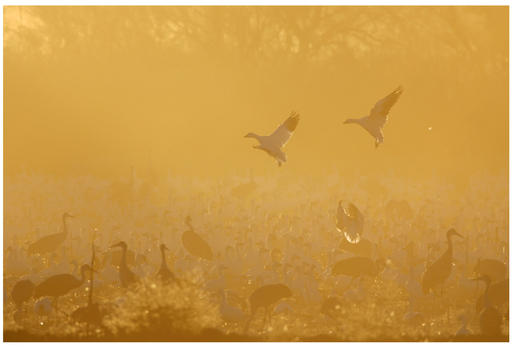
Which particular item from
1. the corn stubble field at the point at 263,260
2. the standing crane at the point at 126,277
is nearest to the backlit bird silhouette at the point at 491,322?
the corn stubble field at the point at 263,260

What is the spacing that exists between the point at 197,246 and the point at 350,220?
2337 millimetres

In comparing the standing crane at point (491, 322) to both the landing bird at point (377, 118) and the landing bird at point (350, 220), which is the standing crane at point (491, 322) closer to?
the landing bird at point (350, 220)

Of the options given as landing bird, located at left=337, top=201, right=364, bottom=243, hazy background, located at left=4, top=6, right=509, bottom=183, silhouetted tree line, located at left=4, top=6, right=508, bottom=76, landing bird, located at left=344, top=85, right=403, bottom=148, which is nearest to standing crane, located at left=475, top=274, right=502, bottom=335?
landing bird, located at left=337, top=201, right=364, bottom=243

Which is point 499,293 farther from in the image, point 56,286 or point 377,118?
point 56,286

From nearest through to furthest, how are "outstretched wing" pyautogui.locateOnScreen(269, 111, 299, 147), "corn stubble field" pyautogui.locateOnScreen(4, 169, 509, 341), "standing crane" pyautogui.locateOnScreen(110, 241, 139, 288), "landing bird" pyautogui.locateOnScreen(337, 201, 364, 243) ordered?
1. "corn stubble field" pyautogui.locateOnScreen(4, 169, 509, 341)
2. "standing crane" pyautogui.locateOnScreen(110, 241, 139, 288)
3. "landing bird" pyautogui.locateOnScreen(337, 201, 364, 243)
4. "outstretched wing" pyautogui.locateOnScreen(269, 111, 299, 147)

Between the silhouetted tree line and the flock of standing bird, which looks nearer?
the flock of standing bird

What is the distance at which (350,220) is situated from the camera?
25.3ft

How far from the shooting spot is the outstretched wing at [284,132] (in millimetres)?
8039

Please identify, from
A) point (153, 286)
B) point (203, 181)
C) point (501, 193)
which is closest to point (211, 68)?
point (203, 181)

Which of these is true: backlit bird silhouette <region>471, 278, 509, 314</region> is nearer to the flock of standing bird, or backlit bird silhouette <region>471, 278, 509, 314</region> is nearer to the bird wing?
the flock of standing bird

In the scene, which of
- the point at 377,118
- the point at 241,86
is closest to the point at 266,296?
the point at 377,118

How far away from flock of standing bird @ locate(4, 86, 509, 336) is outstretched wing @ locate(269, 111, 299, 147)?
0.06ft

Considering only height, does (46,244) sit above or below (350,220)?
below

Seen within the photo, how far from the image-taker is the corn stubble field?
6.39 metres
